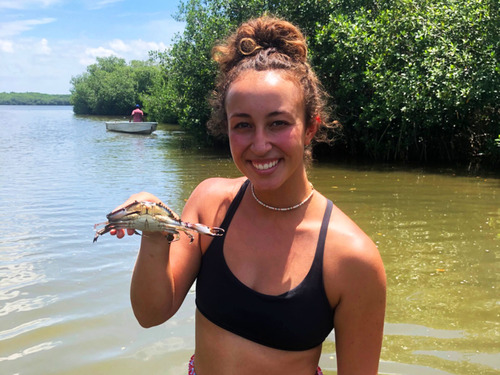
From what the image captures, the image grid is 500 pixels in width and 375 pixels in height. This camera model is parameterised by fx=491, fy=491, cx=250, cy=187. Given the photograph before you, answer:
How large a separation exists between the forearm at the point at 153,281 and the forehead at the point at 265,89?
618 millimetres

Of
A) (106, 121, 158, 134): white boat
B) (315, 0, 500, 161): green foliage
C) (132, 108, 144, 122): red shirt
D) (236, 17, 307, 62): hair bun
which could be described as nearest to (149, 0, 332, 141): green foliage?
(315, 0, 500, 161): green foliage

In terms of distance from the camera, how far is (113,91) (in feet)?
231

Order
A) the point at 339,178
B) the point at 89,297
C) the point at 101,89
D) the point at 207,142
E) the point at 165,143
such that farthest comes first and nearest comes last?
the point at 101,89 → the point at 165,143 → the point at 207,142 → the point at 339,178 → the point at 89,297

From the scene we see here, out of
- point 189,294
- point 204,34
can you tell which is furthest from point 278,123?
point 204,34

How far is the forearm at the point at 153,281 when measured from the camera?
183cm

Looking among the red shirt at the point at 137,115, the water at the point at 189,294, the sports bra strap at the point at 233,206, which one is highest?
the sports bra strap at the point at 233,206

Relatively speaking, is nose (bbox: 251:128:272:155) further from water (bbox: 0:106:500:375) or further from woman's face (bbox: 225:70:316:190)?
water (bbox: 0:106:500:375)

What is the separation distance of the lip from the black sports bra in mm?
350

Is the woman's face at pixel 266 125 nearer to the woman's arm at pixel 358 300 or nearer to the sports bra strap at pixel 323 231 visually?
the sports bra strap at pixel 323 231

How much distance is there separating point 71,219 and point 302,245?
7.11 metres

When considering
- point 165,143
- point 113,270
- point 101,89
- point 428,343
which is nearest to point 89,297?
point 113,270

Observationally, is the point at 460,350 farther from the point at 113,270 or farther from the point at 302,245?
the point at 113,270

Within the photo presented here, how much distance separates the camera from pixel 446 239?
6914 mm

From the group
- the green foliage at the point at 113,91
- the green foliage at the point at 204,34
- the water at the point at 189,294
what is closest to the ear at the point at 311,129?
the water at the point at 189,294
